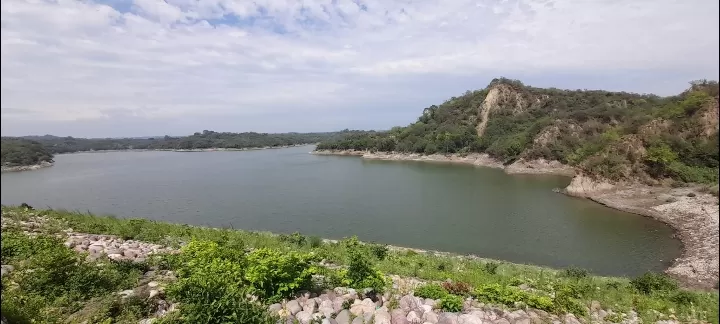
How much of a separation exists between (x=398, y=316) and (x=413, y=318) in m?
0.20

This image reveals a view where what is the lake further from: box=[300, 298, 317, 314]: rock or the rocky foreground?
box=[300, 298, 317, 314]: rock

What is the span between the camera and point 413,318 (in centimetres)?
510

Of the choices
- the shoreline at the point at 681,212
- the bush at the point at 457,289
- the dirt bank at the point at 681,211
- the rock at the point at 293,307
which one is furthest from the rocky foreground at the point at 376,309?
the dirt bank at the point at 681,211

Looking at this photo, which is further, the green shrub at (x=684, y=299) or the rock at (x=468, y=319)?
the green shrub at (x=684, y=299)

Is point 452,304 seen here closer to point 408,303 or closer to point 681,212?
point 408,303

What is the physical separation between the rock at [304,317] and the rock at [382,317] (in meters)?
0.89

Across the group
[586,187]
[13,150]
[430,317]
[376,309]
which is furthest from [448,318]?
[586,187]

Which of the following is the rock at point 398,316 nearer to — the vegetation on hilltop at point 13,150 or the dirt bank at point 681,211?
the vegetation on hilltop at point 13,150

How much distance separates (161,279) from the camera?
640cm

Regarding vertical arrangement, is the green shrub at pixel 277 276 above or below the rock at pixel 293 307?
above

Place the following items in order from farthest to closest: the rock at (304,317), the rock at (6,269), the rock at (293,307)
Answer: the rock at (6,269), the rock at (293,307), the rock at (304,317)

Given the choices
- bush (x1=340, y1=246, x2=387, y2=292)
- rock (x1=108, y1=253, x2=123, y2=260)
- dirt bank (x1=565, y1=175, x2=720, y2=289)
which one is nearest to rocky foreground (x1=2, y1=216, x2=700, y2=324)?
bush (x1=340, y1=246, x2=387, y2=292)

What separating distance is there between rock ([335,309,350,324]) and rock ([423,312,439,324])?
3.43ft

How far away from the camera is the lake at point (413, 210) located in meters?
18.2
